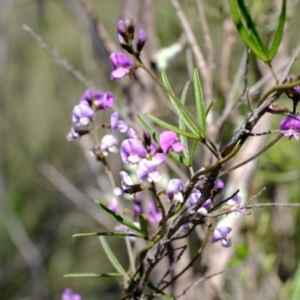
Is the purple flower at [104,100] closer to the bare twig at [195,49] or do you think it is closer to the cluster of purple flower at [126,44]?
the cluster of purple flower at [126,44]

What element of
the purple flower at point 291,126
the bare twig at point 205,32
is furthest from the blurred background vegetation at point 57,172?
the purple flower at point 291,126

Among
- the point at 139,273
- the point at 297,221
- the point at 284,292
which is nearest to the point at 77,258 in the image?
the point at 297,221

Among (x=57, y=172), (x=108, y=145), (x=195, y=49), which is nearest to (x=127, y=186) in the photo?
(x=108, y=145)

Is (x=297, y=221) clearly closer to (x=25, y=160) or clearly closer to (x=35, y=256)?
(x=35, y=256)

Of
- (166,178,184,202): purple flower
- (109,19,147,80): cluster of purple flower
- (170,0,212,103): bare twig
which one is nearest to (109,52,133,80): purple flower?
(109,19,147,80): cluster of purple flower

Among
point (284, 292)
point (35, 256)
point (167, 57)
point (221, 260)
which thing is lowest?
point (35, 256)

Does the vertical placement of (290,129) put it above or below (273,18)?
below
